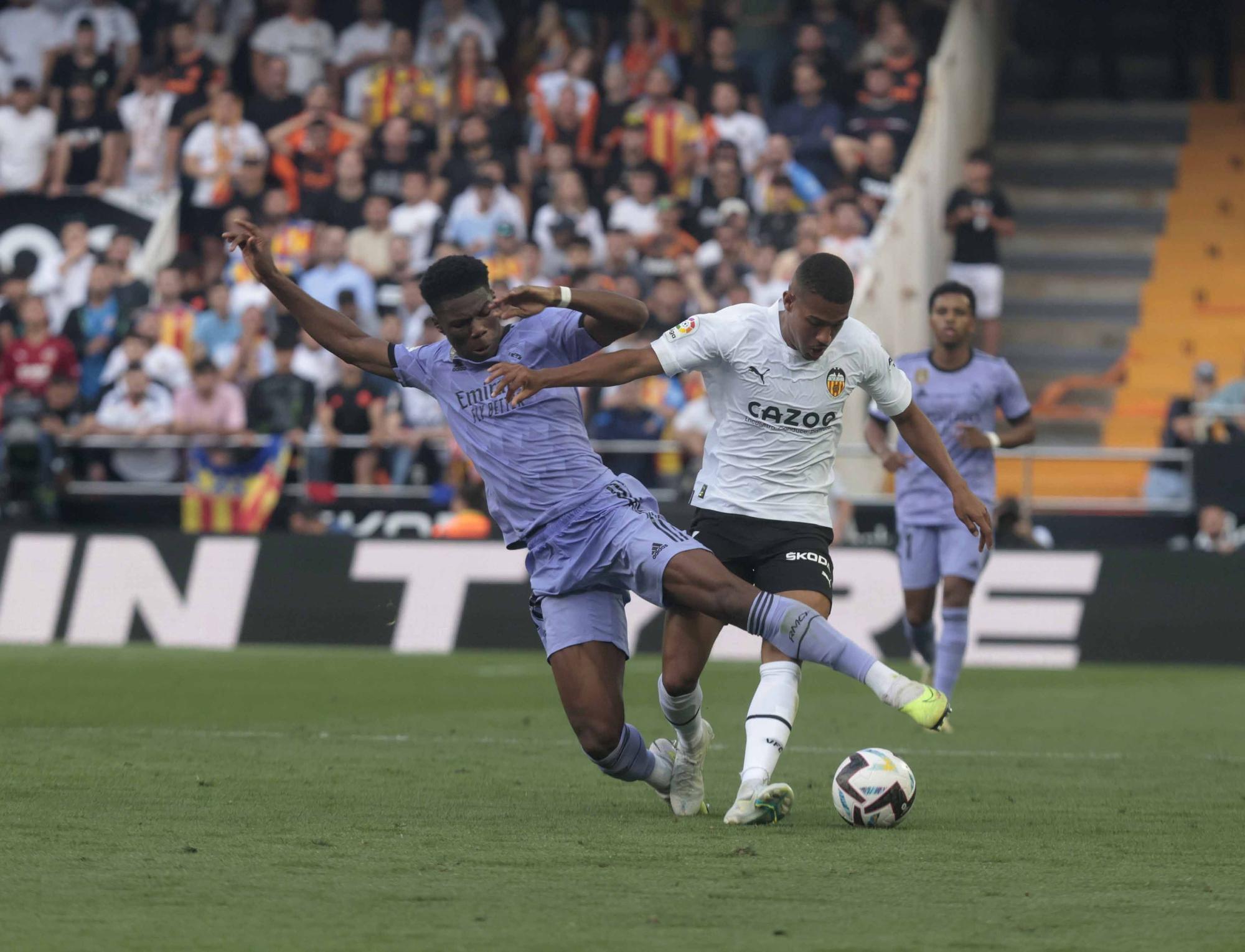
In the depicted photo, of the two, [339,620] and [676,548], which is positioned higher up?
[676,548]

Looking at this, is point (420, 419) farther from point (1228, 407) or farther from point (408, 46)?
point (1228, 407)

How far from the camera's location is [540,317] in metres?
7.91

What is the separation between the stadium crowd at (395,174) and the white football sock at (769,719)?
10382 mm

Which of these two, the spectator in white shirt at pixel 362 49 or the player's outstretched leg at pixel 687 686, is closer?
the player's outstretched leg at pixel 687 686

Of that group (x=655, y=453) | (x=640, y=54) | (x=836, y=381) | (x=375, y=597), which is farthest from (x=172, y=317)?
(x=836, y=381)

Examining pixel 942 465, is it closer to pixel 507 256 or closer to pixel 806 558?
pixel 806 558

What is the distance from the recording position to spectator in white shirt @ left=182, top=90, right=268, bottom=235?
22.6 metres

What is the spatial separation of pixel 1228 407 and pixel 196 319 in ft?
33.3

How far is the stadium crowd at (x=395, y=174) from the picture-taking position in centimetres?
1939

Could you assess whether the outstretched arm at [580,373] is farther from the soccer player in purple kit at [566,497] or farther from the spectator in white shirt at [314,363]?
the spectator in white shirt at [314,363]

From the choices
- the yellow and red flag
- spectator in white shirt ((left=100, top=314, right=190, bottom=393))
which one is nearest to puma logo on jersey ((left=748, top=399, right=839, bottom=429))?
the yellow and red flag

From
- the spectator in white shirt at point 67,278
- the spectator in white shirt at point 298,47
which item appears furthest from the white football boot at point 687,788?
the spectator in white shirt at point 298,47

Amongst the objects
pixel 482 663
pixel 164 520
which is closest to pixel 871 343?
pixel 482 663

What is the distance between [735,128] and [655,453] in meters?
4.76
